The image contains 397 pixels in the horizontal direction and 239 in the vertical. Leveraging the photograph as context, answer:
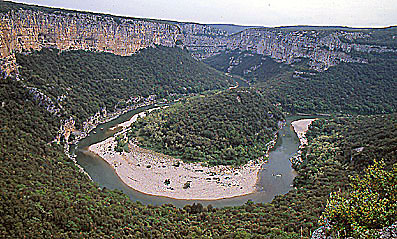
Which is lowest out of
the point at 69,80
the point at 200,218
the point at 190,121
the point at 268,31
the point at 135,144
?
the point at 200,218

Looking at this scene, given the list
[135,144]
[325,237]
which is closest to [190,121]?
[135,144]

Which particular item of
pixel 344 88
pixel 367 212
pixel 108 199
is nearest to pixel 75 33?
pixel 108 199

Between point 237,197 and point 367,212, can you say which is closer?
point 367,212

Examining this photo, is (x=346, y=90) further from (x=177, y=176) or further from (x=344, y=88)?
(x=177, y=176)

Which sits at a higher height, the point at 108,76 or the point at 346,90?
the point at 108,76

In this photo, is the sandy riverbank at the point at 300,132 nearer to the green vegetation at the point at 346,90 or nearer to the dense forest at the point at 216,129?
the dense forest at the point at 216,129

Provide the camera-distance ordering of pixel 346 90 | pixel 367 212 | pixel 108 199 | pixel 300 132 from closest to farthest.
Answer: pixel 367 212 → pixel 108 199 → pixel 300 132 → pixel 346 90

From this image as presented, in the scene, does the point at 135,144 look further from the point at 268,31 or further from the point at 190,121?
the point at 268,31
